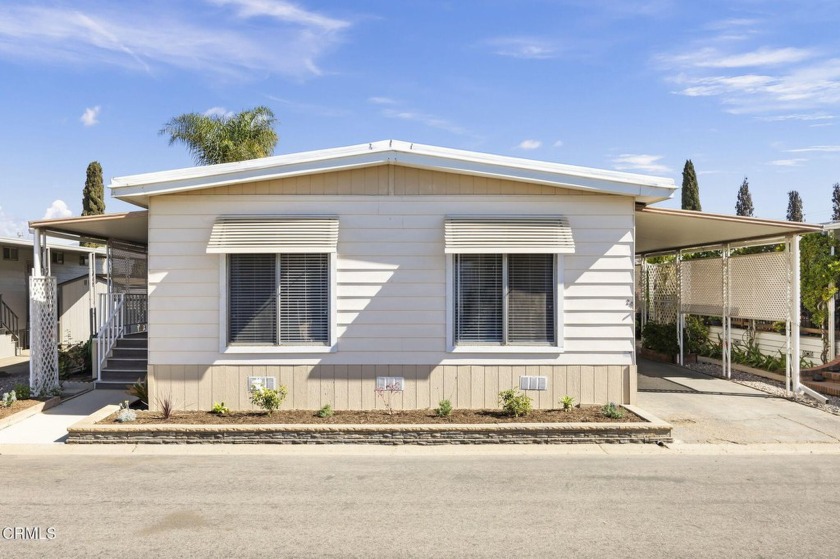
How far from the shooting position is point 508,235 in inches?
320

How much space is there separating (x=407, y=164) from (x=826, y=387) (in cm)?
760

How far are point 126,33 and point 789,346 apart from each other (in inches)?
534

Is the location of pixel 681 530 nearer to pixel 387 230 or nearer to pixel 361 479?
pixel 361 479

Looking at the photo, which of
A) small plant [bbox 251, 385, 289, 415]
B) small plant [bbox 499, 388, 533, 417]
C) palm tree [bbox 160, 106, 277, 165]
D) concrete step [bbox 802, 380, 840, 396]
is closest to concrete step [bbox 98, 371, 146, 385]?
small plant [bbox 251, 385, 289, 415]

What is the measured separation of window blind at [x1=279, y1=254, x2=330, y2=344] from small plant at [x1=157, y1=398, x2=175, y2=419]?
1.56 meters

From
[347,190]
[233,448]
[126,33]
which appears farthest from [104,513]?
[126,33]

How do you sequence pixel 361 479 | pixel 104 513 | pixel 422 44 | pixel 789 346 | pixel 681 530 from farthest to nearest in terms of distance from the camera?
1. pixel 422 44
2. pixel 789 346
3. pixel 361 479
4. pixel 104 513
5. pixel 681 530

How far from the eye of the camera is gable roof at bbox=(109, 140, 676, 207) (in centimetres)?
799

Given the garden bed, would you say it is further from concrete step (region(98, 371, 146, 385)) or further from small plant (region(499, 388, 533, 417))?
concrete step (region(98, 371, 146, 385))

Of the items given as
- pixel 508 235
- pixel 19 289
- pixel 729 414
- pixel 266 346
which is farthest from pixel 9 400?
pixel 729 414

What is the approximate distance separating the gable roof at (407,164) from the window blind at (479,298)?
1166 millimetres

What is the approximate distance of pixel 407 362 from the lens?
8.32 m

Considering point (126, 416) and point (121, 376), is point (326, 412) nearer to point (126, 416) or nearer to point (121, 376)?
point (126, 416)

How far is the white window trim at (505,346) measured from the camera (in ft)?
27.1
